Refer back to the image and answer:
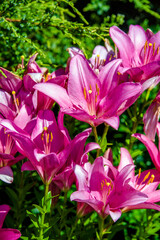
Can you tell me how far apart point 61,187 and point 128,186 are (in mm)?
155

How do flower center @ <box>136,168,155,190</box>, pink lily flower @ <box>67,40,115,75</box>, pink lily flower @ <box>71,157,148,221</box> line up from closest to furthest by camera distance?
pink lily flower @ <box>71,157,148,221</box> → flower center @ <box>136,168,155,190</box> → pink lily flower @ <box>67,40,115,75</box>

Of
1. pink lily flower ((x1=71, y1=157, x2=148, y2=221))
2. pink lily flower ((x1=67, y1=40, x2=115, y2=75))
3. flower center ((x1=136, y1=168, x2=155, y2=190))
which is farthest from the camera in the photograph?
pink lily flower ((x1=67, y1=40, x2=115, y2=75))

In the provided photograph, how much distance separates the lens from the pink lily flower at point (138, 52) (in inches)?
33.5

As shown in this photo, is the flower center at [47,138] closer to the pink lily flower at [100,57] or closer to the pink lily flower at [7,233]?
the pink lily flower at [7,233]

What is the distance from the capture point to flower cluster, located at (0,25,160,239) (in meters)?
0.73

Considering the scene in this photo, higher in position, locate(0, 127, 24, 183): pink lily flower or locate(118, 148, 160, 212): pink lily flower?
locate(0, 127, 24, 183): pink lily flower

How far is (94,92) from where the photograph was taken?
0.85 m

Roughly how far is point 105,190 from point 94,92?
235mm

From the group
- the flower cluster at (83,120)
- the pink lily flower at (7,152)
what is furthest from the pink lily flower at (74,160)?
the pink lily flower at (7,152)

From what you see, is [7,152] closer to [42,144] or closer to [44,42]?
[42,144]

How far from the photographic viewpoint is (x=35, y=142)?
2.54ft

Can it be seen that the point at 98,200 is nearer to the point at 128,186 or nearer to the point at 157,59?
the point at 128,186

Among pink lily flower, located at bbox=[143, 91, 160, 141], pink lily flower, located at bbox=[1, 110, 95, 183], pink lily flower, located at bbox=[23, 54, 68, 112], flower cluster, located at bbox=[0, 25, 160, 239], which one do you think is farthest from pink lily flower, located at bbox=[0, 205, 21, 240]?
pink lily flower, located at bbox=[143, 91, 160, 141]

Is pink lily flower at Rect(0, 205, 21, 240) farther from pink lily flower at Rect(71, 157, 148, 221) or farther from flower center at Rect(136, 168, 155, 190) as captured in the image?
flower center at Rect(136, 168, 155, 190)
